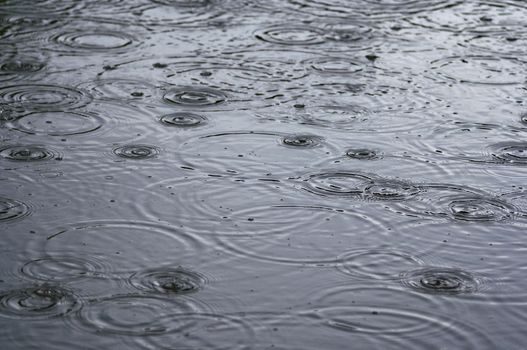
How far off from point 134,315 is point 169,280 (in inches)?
9.4

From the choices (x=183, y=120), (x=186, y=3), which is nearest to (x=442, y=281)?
(x=183, y=120)

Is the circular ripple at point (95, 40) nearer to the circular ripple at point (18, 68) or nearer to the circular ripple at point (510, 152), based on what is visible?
the circular ripple at point (18, 68)

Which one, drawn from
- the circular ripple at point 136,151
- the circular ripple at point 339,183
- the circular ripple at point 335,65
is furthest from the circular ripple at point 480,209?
the circular ripple at point 335,65

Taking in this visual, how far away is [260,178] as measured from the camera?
390 cm

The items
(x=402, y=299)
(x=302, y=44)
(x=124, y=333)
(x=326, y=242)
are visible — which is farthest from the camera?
(x=302, y=44)

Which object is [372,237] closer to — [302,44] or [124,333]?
[124,333]

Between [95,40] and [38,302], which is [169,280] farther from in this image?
[95,40]

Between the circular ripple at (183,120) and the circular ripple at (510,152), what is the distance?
1.28m

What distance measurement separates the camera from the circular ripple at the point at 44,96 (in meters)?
4.54

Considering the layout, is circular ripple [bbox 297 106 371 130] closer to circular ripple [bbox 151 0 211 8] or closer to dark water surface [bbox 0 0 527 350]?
dark water surface [bbox 0 0 527 350]

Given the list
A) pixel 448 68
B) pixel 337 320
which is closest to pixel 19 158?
pixel 337 320

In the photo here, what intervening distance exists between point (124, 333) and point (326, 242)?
896 millimetres

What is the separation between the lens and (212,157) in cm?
408

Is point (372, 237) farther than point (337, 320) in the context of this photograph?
Yes
